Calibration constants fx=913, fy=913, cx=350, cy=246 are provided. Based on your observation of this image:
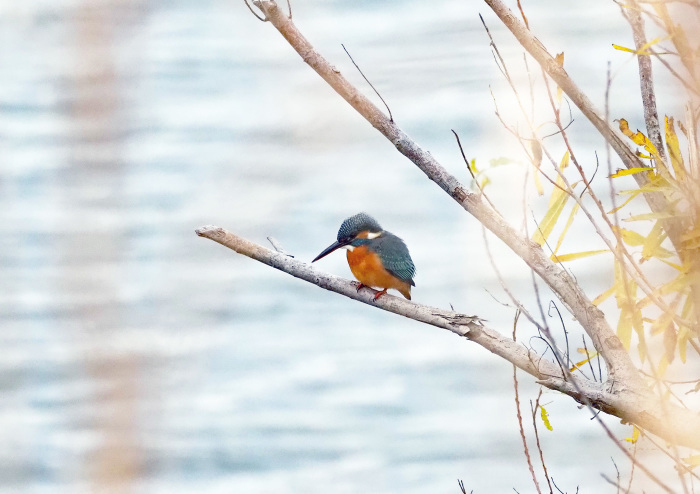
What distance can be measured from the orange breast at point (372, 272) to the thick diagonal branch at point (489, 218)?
0.98m

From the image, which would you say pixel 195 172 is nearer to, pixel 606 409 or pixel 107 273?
pixel 107 273

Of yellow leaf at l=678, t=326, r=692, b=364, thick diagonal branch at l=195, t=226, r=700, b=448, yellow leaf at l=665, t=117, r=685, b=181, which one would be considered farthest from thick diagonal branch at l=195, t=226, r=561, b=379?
yellow leaf at l=665, t=117, r=685, b=181

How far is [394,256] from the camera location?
95.3 inches

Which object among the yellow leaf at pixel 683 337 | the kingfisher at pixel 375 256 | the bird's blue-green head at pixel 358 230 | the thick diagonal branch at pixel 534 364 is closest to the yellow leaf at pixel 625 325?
the yellow leaf at pixel 683 337

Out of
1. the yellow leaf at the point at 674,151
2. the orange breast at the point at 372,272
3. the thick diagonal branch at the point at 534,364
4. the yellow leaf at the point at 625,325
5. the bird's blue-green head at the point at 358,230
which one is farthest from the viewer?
the bird's blue-green head at the point at 358,230

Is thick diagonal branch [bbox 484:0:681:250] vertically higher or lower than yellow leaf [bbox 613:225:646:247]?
higher

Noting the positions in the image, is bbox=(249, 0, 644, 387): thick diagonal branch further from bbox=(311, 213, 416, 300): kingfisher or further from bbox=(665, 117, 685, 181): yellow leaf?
bbox=(311, 213, 416, 300): kingfisher

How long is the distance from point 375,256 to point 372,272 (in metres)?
0.05

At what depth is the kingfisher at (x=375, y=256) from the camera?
2.36 metres

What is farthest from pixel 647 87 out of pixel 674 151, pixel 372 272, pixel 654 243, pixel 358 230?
pixel 358 230

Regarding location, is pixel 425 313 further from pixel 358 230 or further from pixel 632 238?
pixel 358 230

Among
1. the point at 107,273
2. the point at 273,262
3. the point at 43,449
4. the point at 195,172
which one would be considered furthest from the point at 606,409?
the point at 195,172

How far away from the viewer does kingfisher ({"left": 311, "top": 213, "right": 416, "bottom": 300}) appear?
236 cm

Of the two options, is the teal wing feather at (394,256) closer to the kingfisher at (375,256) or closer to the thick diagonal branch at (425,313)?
the kingfisher at (375,256)
